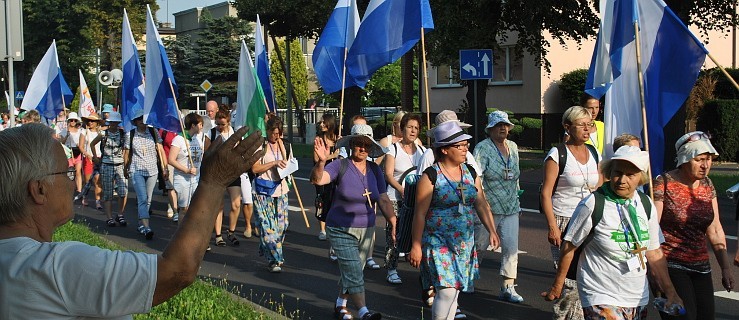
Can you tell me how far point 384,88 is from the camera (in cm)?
5281

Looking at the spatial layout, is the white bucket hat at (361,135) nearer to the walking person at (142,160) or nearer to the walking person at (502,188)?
the walking person at (502,188)

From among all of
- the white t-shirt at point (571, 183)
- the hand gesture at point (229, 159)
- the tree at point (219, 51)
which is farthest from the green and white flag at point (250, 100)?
the tree at point (219, 51)

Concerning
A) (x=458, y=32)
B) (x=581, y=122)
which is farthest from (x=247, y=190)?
(x=458, y=32)

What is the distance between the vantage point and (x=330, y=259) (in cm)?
1039

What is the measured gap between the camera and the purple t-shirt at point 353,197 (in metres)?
7.50

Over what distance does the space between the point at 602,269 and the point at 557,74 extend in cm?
2923

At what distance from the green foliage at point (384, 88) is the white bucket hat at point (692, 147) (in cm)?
4628

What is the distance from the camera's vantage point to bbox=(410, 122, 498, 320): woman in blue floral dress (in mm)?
6184

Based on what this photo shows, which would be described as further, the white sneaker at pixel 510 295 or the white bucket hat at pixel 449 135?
the white sneaker at pixel 510 295

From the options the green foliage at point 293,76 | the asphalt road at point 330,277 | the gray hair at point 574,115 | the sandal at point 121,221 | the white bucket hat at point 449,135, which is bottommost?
the asphalt road at point 330,277

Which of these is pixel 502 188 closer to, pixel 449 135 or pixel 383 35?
pixel 449 135

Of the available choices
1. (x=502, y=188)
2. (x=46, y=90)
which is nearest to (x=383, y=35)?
(x=502, y=188)

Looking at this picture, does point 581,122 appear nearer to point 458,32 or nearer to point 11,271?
point 11,271

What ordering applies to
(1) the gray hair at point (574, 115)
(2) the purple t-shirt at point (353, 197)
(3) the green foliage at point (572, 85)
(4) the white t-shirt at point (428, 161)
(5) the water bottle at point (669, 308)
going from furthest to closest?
(3) the green foliage at point (572, 85), (4) the white t-shirt at point (428, 161), (2) the purple t-shirt at point (353, 197), (1) the gray hair at point (574, 115), (5) the water bottle at point (669, 308)
